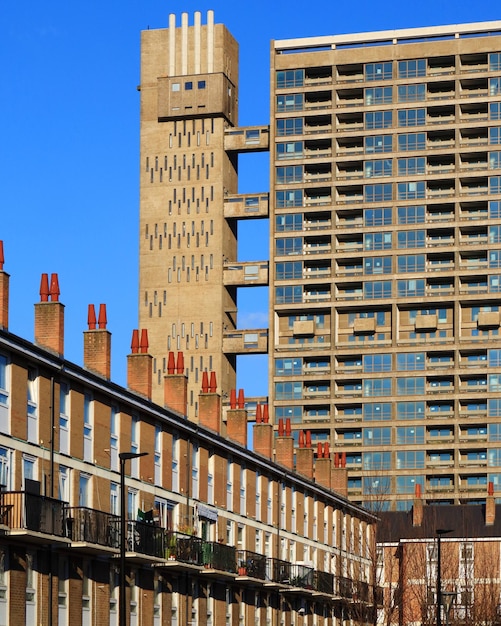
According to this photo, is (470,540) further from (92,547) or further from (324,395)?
(92,547)

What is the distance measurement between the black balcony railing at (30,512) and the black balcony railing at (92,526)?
5.41 feet

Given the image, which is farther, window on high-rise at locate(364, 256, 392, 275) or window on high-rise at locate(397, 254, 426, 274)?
window on high-rise at locate(364, 256, 392, 275)

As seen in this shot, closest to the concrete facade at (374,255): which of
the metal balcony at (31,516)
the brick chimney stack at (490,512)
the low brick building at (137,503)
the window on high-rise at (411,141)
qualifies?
the window on high-rise at (411,141)

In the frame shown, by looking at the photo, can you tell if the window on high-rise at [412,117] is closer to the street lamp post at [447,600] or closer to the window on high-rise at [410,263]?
the window on high-rise at [410,263]

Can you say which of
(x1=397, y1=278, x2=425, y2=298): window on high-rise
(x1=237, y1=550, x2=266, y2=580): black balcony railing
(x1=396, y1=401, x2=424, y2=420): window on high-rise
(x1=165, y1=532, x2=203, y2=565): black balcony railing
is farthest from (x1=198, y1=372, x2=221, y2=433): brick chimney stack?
(x1=397, y1=278, x2=425, y2=298): window on high-rise

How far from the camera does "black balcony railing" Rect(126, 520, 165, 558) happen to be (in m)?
65.2

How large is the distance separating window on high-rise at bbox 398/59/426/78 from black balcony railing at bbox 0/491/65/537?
117 meters

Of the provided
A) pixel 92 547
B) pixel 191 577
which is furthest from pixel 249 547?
pixel 92 547

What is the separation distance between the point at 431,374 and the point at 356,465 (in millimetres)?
12398

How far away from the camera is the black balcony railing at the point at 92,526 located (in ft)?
196

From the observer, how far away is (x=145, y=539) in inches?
2625

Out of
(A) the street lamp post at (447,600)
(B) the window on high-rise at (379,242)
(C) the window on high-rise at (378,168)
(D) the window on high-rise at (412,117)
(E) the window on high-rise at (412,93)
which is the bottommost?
(A) the street lamp post at (447,600)

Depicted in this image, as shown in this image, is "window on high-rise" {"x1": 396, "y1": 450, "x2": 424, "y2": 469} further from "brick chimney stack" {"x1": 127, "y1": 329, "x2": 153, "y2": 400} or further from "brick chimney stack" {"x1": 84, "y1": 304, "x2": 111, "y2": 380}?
"brick chimney stack" {"x1": 84, "y1": 304, "x2": 111, "y2": 380}

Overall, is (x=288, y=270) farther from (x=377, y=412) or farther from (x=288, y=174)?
(x=377, y=412)
